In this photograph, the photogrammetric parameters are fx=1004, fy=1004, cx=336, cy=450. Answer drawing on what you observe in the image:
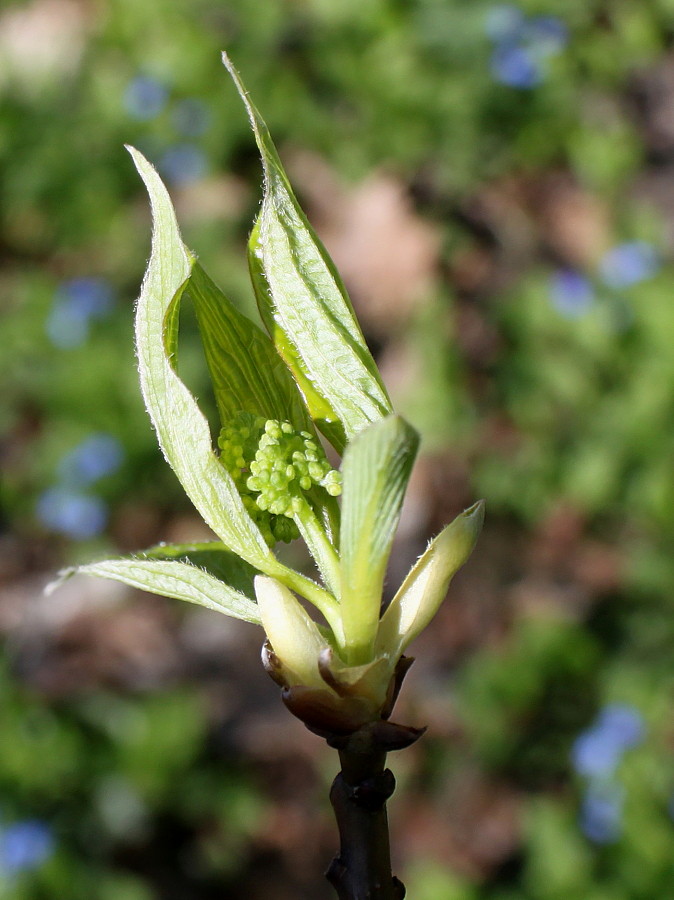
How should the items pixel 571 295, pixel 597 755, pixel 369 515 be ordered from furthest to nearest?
1. pixel 571 295
2. pixel 597 755
3. pixel 369 515

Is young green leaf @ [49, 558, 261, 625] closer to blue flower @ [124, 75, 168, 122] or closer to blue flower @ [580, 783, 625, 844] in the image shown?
blue flower @ [580, 783, 625, 844]

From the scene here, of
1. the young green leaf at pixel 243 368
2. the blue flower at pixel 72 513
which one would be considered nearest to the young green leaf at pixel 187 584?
the young green leaf at pixel 243 368

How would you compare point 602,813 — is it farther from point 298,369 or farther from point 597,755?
point 298,369

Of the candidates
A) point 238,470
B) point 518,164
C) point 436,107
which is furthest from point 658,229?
point 238,470

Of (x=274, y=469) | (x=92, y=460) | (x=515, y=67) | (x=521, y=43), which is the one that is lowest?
(x=274, y=469)

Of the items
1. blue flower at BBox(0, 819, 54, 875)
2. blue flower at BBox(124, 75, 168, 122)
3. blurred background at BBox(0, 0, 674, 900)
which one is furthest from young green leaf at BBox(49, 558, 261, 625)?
blue flower at BBox(124, 75, 168, 122)

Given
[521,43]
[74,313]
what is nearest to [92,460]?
[74,313]

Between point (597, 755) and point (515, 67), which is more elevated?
point (515, 67)

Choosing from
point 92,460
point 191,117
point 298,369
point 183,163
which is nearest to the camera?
point 298,369
